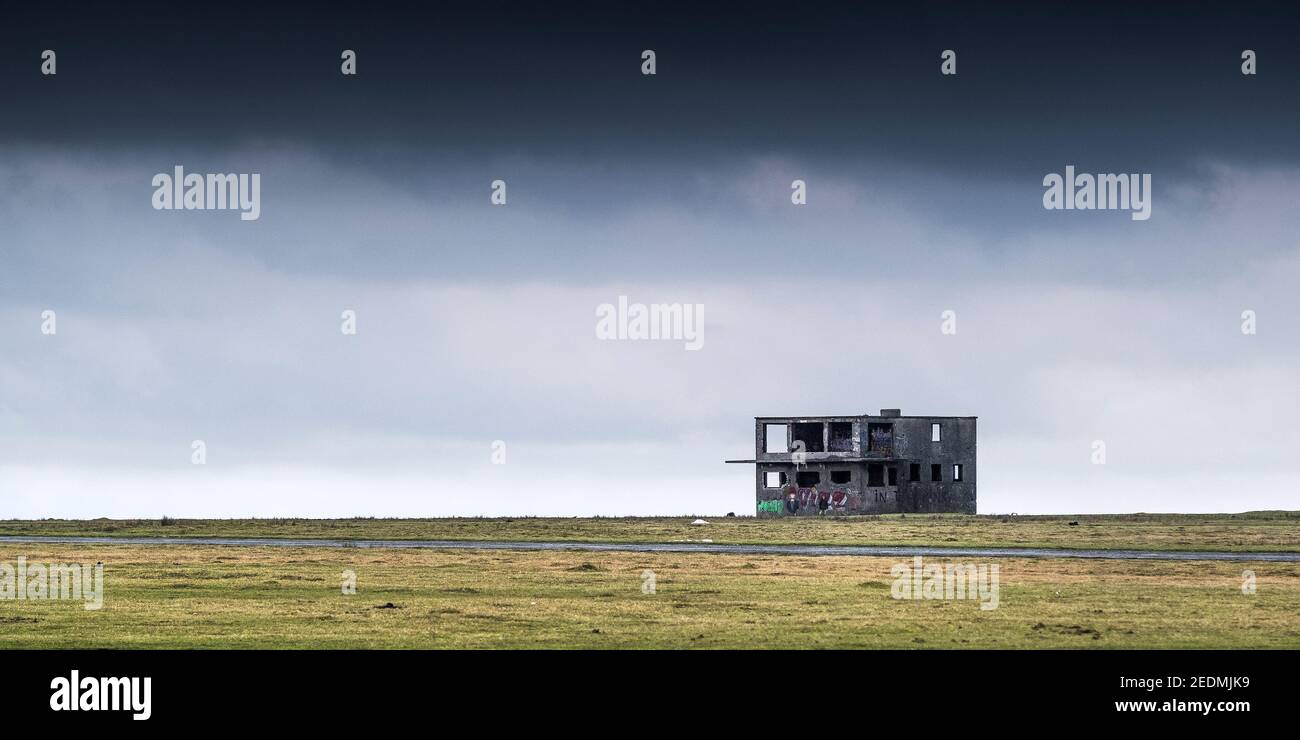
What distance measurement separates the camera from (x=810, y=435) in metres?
144

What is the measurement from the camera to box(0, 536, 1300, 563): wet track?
219ft

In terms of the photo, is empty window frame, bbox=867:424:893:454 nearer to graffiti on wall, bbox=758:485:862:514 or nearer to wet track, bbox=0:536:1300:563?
graffiti on wall, bbox=758:485:862:514

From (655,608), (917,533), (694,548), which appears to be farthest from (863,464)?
(655,608)

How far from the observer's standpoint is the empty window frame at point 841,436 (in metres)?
142

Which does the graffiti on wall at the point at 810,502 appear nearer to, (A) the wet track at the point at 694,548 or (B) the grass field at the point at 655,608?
(A) the wet track at the point at 694,548

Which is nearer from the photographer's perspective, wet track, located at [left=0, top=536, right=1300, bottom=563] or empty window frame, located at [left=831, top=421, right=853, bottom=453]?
wet track, located at [left=0, top=536, right=1300, bottom=563]

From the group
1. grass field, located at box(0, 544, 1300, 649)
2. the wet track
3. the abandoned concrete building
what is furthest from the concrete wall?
grass field, located at box(0, 544, 1300, 649)

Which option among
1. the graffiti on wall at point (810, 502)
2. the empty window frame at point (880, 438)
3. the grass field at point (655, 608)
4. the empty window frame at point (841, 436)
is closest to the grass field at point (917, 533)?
the graffiti on wall at point (810, 502)

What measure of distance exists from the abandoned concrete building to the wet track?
196 ft

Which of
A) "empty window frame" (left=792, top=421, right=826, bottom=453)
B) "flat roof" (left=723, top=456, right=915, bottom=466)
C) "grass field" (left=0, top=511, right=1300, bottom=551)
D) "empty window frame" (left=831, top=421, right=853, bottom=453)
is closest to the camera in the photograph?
"grass field" (left=0, top=511, right=1300, bottom=551)

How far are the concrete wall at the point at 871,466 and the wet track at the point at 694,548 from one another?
59721mm

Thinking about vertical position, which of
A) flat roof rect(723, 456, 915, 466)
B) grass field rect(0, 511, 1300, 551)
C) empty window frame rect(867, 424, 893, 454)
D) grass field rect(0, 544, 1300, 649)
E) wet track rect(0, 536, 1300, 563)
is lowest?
grass field rect(0, 511, 1300, 551)

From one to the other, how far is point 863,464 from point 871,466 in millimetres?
1237

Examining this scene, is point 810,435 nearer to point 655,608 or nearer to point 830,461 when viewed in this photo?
point 830,461
